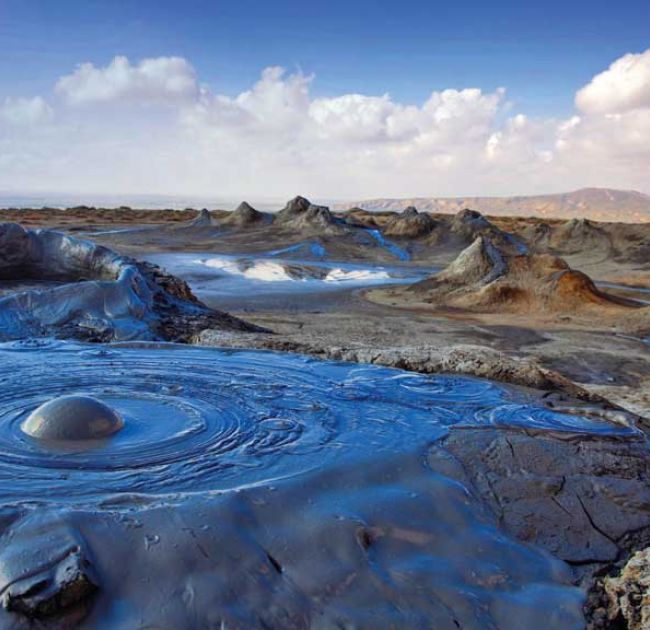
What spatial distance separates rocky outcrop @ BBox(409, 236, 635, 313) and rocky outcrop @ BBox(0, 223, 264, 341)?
19.9 feet

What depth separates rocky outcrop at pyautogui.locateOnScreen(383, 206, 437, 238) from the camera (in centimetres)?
2461

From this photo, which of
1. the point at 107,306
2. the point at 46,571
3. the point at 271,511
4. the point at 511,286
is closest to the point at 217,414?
the point at 271,511

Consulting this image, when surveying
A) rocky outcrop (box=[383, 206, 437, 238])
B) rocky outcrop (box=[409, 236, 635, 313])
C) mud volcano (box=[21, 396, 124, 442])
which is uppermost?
rocky outcrop (box=[383, 206, 437, 238])

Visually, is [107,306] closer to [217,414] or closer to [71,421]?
[217,414]

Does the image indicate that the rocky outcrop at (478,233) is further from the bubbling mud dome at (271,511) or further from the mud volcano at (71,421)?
the mud volcano at (71,421)

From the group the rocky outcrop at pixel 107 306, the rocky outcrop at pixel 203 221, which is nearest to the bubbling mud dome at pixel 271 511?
the rocky outcrop at pixel 107 306

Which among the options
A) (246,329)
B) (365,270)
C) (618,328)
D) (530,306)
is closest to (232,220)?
(365,270)

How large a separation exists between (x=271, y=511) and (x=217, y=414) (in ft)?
3.63

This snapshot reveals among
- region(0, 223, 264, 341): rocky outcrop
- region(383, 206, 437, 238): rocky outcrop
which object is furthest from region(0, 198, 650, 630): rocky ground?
region(0, 223, 264, 341): rocky outcrop

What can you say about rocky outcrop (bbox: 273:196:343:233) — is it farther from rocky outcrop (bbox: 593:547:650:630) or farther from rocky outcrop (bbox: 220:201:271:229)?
rocky outcrop (bbox: 593:547:650:630)

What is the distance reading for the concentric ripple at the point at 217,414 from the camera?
8.71 feet

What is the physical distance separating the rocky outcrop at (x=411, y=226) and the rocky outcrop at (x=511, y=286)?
11.4 metres

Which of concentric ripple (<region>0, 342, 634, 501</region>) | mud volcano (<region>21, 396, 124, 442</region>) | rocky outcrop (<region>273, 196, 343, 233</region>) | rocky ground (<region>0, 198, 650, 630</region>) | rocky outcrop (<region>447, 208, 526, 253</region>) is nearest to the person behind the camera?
rocky ground (<region>0, 198, 650, 630</region>)

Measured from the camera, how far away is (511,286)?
1167cm
